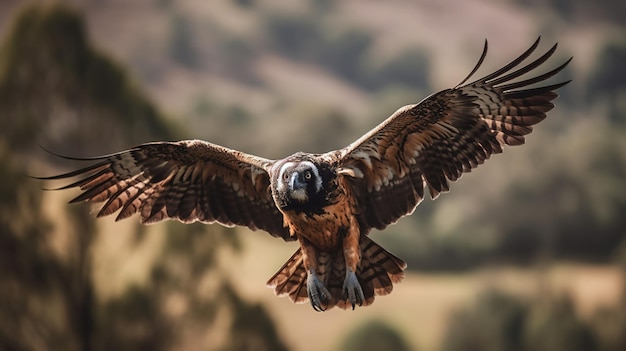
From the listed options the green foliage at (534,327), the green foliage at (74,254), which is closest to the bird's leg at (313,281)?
the green foliage at (74,254)

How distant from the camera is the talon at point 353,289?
5766mm

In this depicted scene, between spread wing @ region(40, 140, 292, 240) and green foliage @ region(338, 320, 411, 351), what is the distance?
11.3 m

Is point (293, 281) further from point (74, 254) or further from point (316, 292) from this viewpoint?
point (74, 254)

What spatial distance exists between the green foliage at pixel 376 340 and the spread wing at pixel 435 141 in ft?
38.3

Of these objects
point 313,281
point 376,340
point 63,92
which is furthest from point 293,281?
point 376,340

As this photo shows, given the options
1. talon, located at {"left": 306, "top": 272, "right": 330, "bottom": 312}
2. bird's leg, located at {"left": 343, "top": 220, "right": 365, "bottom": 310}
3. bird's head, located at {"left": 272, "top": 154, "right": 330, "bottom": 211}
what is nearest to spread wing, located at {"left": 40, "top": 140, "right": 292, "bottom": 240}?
talon, located at {"left": 306, "top": 272, "right": 330, "bottom": 312}

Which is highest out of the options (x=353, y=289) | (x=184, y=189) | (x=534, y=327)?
(x=534, y=327)

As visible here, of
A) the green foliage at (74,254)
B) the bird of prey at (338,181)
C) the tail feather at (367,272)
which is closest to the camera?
the bird of prey at (338,181)

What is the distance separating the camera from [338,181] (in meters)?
5.57

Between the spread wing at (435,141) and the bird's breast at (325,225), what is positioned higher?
the spread wing at (435,141)

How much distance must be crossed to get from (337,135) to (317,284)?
1463 cm

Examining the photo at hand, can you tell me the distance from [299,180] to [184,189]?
5.22 feet

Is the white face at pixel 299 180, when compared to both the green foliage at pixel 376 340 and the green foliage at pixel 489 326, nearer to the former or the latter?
the green foliage at pixel 376 340

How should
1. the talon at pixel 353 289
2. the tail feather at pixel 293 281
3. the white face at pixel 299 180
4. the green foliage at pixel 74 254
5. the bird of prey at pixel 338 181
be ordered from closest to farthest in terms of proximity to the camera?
the white face at pixel 299 180
the bird of prey at pixel 338 181
the talon at pixel 353 289
the tail feather at pixel 293 281
the green foliage at pixel 74 254
